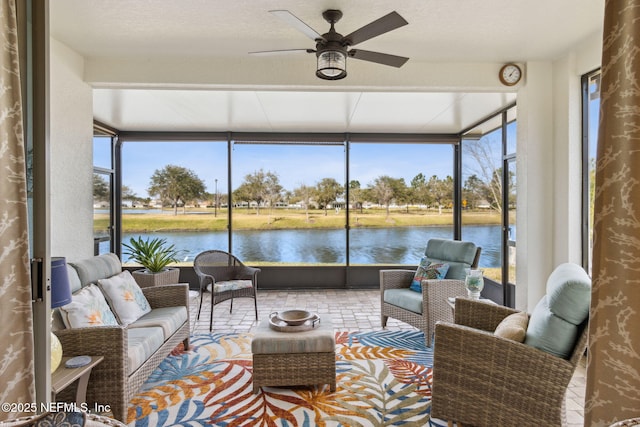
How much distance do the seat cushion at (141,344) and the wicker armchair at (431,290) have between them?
2263 millimetres

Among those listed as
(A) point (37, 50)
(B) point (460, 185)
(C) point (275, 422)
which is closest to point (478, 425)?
(C) point (275, 422)

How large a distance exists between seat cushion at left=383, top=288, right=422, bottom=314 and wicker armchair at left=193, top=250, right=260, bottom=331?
1.60m

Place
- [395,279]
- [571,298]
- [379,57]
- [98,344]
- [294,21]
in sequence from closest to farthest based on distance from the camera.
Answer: [571,298]
[98,344]
[294,21]
[379,57]
[395,279]

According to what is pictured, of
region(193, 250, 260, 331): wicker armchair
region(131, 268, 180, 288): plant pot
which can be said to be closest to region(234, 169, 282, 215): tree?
region(193, 250, 260, 331): wicker armchair

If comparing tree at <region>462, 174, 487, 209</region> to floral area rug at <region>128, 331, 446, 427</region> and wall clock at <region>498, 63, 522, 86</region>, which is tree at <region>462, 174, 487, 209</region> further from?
floral area rug at <region>128, 331, 446, 427</region>

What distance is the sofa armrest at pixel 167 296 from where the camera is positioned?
3.20m

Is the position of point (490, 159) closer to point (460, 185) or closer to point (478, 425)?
point (460, 185)

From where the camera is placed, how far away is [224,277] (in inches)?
178

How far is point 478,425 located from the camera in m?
1.95

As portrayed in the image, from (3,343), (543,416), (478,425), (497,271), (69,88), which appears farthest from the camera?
(497,271)

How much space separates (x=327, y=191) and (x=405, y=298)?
282 cm

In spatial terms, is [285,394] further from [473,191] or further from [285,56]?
[473,191]

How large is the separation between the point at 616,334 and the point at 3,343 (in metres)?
2.32

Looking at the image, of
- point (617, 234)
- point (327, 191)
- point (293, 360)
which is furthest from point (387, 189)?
point (617, 234)
